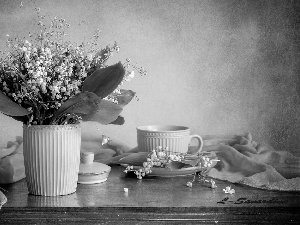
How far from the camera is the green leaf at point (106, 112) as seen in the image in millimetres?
838

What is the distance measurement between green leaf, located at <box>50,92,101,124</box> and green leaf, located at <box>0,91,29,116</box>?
0.23ft

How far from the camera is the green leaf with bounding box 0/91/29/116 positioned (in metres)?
0.78

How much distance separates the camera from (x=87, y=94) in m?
0.79

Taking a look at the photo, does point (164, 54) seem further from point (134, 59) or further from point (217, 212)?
point (217, 212)

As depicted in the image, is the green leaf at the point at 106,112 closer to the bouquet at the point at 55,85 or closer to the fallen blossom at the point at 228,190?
the bouquet at the point at 55,85

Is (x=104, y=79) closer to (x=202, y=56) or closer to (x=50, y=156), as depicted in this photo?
(x=50, y=156)

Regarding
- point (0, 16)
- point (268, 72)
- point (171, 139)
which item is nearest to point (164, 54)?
point (268, 72)

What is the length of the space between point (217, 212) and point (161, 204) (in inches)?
4.5

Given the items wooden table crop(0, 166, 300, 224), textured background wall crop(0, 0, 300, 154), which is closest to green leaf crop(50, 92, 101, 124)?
wooden table crop(0, 166, 300, 224)

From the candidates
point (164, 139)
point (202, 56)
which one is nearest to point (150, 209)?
point (164, 139)

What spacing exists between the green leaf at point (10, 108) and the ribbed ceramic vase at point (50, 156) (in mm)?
55

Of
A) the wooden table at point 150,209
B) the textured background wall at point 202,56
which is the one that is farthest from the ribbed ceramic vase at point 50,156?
the textured background wall at point 202,56

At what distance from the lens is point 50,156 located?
2.74ft

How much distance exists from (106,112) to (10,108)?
0.19 metres
